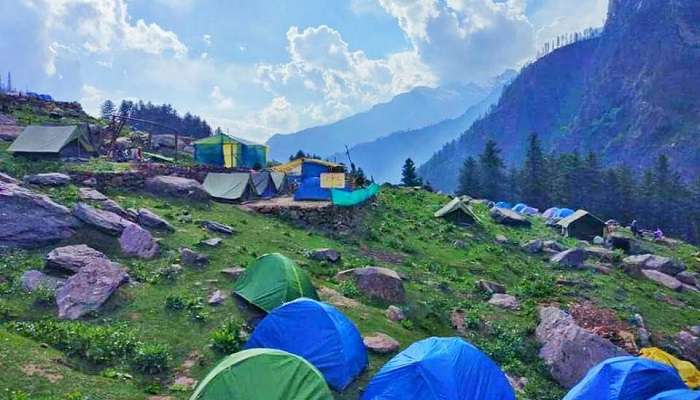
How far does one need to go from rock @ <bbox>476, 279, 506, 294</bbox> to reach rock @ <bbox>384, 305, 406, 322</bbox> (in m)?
6.58

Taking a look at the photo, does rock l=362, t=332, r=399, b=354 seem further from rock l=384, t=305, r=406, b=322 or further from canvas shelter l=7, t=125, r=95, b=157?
A: canvas shelter l=7, t=125, r=95, b=157

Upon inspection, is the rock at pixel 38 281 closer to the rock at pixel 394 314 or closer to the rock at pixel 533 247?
the rock at pixel 394 314

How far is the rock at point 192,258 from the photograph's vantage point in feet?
65.3

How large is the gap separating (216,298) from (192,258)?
3.39 metres

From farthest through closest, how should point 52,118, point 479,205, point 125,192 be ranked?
point 479,205
point 52,118
point 125,192

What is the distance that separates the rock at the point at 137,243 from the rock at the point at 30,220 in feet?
6.43

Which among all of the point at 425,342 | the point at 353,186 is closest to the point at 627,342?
the point at 425,342

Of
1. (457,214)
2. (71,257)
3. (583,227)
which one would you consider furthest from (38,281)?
(583,227)

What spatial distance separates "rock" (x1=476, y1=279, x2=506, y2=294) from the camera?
24453 mm

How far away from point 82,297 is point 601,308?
2167 cm

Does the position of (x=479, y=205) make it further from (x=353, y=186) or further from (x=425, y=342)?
(x=425, y=342)

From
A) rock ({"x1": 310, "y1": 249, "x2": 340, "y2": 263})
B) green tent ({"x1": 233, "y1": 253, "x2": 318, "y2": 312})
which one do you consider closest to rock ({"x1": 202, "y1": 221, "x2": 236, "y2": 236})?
rock ({"x1": 310, "y1": 249, "x2": 340, "y2": 263})

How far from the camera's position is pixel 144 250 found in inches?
787

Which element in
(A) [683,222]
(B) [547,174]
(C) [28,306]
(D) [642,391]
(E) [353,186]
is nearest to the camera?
(D) [642,391]
